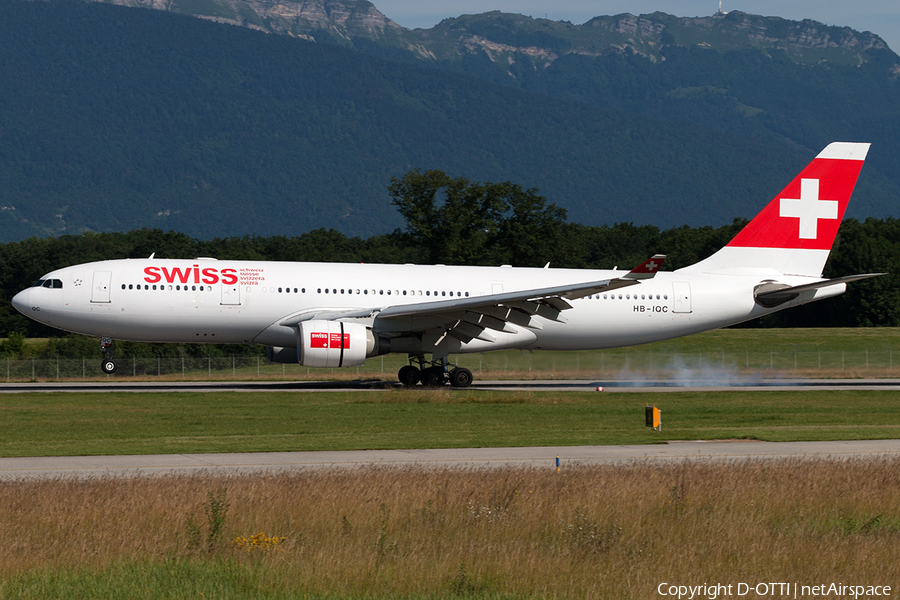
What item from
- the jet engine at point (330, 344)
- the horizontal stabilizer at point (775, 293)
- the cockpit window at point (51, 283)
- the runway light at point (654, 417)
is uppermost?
the cockpit window at point (51, 283)

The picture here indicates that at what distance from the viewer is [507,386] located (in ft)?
135

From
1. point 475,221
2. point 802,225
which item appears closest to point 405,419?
point 802,225

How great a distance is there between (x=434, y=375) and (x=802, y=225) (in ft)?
51.4

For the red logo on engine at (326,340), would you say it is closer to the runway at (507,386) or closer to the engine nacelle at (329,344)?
the engine nacelle at (329,344)

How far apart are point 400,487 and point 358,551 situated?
11.4ft

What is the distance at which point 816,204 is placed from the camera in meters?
41.2

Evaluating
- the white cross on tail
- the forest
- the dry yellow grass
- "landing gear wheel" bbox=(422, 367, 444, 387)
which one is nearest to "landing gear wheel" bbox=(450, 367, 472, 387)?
"landing gear wheel" bbox=(422, 367, 444, 387)

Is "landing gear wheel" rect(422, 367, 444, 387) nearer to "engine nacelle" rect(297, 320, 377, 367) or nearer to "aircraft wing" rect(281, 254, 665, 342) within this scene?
"aircraft wing" rect(281, 254, 665, 342)

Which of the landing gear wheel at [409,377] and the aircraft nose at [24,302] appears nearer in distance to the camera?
the aircraft nose at [24,302]

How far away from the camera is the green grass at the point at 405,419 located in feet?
75.6

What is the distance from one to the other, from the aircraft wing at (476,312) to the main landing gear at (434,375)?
5.31ft

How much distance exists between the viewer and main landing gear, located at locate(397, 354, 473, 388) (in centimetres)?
3784

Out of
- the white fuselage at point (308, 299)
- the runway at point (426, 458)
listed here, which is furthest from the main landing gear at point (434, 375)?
the runway at point (426, 458)

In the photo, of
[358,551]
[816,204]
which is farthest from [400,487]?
[816,204]
